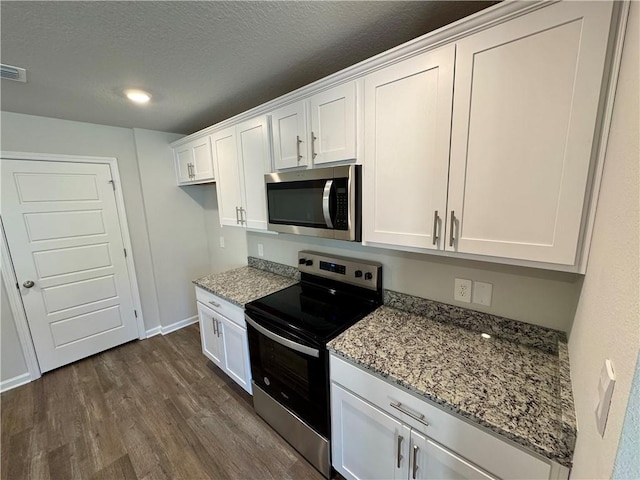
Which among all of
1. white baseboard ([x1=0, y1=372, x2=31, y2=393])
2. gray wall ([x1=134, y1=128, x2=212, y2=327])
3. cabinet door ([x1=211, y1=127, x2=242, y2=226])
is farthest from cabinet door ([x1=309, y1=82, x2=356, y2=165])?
white baseboard ([x1=0, y1=372, x2=31, y2=393])

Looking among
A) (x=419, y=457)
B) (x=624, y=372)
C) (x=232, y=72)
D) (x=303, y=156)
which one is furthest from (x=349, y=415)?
(x=232, y=72)

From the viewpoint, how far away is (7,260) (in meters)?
2.26

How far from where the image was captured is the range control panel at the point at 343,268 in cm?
173

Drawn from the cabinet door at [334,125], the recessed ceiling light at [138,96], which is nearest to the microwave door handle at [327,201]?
the cabinet door at [334,125]

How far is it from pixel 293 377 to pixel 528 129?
5.44 ft

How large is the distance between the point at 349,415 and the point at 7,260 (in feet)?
10.1

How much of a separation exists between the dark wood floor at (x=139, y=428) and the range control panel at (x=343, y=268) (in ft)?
3.89

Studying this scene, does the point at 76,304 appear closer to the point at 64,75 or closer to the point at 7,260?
the point at 7,260

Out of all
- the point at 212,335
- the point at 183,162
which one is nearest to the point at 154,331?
the point at 212,335

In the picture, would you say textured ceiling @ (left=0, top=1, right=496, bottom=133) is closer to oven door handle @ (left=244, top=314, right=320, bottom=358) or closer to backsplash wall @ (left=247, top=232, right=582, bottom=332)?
backsplash wall @ (left=247, top=232, right=582, bottom=332)

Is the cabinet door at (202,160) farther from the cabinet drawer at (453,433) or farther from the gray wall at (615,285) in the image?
the gray wall at (615,285)


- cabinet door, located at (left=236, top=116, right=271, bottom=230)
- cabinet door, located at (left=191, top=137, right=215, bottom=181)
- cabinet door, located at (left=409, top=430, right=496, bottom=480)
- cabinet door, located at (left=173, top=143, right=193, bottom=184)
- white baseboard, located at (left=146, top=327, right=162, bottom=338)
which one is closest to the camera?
cabinet door, located at (left=409, top=430, right=496, bottom=480)

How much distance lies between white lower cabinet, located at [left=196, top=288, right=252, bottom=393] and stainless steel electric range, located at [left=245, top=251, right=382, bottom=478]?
128mm

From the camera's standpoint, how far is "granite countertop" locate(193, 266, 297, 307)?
2014mm
